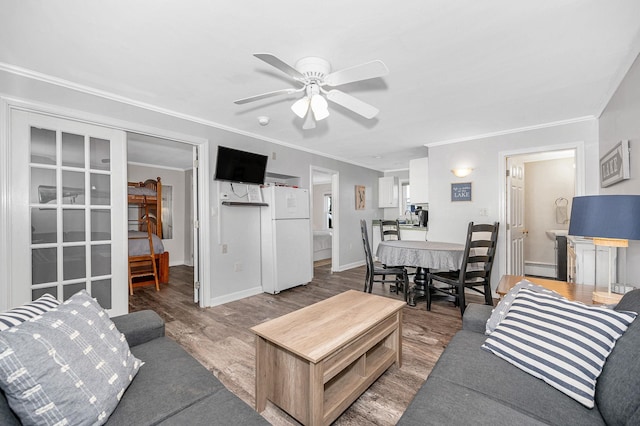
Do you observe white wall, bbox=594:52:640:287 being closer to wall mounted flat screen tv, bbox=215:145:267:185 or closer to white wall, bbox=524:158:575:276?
white wall, bbox=524:158:575:276

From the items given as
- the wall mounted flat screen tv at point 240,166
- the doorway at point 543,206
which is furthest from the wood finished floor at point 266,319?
the doorway at point 543,206

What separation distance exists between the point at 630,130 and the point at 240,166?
385 cm

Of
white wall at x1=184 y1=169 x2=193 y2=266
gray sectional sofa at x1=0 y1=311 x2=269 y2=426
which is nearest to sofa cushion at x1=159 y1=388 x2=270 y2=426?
gray sectional sofa at x1=0 y1=311 x2=269 y2=426

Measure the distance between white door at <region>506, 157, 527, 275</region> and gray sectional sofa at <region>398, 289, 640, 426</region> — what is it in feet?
9.78

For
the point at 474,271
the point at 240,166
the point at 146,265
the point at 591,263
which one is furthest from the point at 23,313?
the point at 146,265

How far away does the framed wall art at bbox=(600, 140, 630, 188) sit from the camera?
7.04ft

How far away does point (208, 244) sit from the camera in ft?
11.5

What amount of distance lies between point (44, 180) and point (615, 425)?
3.90 m

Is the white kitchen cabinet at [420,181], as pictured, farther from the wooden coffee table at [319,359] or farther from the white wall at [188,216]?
the white wall at [188,216]

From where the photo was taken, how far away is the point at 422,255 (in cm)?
329

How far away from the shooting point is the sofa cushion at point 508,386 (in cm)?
101

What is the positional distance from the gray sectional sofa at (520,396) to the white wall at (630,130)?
48.2 inches

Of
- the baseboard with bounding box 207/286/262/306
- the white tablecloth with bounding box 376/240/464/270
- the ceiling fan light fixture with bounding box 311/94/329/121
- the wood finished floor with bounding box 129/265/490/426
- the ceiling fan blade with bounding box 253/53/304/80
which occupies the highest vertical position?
the ceiling fan blade with bounding box 253/53/304/80

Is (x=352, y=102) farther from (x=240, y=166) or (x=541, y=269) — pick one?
(x=541, y=269)
